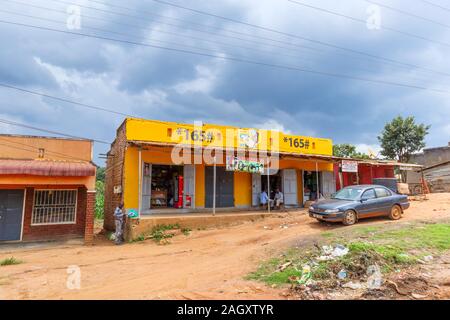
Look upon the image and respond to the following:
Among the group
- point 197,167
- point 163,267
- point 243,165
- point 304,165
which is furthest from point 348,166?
point 163,267

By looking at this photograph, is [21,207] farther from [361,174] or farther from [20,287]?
[361,174]

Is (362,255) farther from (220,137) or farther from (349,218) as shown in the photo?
(220,137)

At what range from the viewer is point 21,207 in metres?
12.2

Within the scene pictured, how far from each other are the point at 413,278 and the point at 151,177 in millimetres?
11280

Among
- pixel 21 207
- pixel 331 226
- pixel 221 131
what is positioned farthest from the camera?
Answer: pixel 221 131

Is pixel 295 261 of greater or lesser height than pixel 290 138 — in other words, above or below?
below

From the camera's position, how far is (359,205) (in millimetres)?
10469

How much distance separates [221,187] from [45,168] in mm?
8116

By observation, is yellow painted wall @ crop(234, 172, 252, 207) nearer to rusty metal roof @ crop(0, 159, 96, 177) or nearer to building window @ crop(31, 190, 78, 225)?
rusty metal roof @ crop(0, 159, 96, 177)

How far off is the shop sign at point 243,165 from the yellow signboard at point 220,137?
0.95 meters

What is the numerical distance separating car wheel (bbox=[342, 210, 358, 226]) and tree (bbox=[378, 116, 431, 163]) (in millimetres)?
20743

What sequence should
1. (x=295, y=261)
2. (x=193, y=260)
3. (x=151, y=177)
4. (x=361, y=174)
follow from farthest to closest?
(x=361, y=174) < (x=151, y=177) < (x=193, y=260) < (x=295, y=261)

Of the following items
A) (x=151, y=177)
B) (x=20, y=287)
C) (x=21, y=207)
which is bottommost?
(x=20, y=287)

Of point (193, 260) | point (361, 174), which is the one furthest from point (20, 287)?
point (361, 174)
